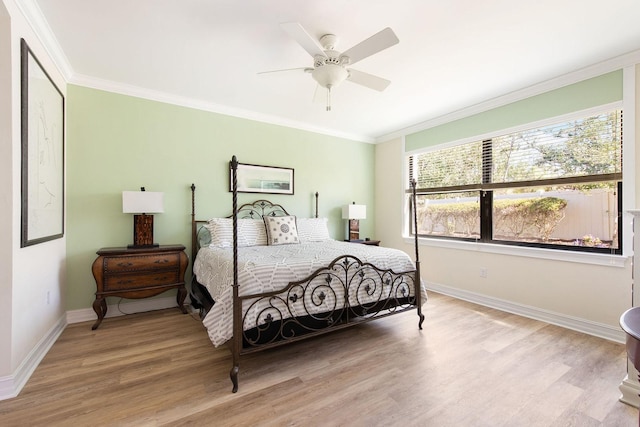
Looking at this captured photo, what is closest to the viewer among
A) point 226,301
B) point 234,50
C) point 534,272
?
point 226,301

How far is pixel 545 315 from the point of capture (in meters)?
3.04

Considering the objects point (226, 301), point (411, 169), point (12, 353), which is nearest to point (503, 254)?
point (411, 169)

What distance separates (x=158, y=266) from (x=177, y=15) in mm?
2383

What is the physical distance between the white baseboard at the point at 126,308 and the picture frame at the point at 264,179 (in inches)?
64.5

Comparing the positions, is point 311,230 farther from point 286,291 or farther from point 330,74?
point 330,74

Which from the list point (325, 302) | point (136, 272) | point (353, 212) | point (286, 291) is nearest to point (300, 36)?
point (286, 291)

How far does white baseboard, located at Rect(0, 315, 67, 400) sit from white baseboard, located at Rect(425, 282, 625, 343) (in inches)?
175

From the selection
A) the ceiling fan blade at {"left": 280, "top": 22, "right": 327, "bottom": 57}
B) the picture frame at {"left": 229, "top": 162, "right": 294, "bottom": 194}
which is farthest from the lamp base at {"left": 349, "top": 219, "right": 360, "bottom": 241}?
the ceiling fan blade at {"left": 280, "top": 22, "right": 327, "bottom": 57}

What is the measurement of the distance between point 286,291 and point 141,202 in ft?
6.58

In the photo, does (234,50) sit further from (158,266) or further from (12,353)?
(12,353)

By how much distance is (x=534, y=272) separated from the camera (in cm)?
317

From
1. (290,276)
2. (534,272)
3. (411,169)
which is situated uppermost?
(411,169)

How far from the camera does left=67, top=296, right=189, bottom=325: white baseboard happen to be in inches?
118

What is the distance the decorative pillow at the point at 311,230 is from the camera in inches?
154
